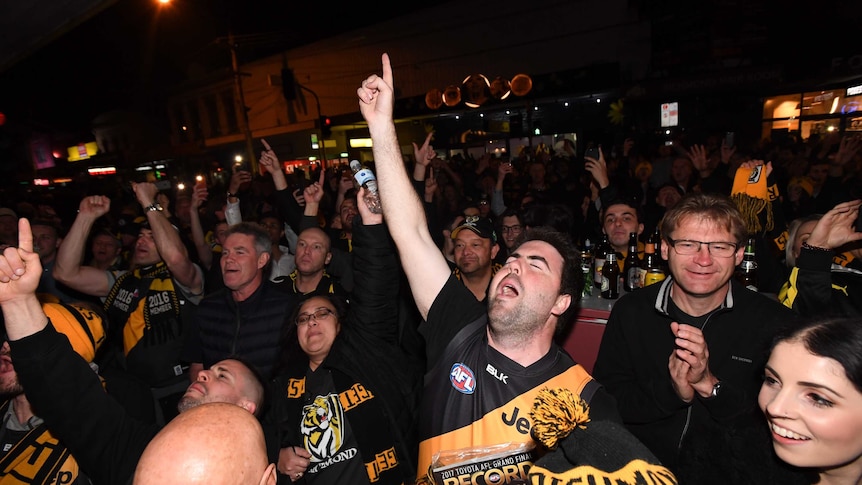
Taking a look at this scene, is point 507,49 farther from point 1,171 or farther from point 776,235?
point 1,171

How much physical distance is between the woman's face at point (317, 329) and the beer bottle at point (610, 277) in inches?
92.2

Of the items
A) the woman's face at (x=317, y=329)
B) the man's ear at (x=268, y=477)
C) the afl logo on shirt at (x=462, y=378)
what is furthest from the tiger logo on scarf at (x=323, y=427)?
the man's ear at (x=268, y=477)

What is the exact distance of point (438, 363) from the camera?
7.08 feet

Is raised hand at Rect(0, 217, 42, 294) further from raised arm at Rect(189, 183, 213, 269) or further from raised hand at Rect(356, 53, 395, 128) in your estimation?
raised arm at Rect(189, 183, 213, 269)

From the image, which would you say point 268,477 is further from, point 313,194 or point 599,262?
point 313,194

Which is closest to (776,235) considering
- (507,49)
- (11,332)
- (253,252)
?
(253,252)

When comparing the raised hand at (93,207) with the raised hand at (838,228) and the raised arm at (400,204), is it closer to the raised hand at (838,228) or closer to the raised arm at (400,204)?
the raised arm at (400,204)

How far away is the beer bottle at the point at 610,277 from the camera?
3801 mm

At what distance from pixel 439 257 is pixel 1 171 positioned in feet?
122

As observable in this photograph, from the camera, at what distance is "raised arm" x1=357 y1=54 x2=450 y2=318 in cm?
222

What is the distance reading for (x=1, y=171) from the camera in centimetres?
2720

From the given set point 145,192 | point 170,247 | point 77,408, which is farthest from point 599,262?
point 145,192

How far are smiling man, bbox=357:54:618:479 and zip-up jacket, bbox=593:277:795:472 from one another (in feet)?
1.40

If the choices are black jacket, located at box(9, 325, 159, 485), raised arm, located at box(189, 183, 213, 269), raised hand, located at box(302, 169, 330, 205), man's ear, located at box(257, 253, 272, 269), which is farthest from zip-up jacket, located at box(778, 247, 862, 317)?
raised arm, located at box(189, 183, 213, 269)
